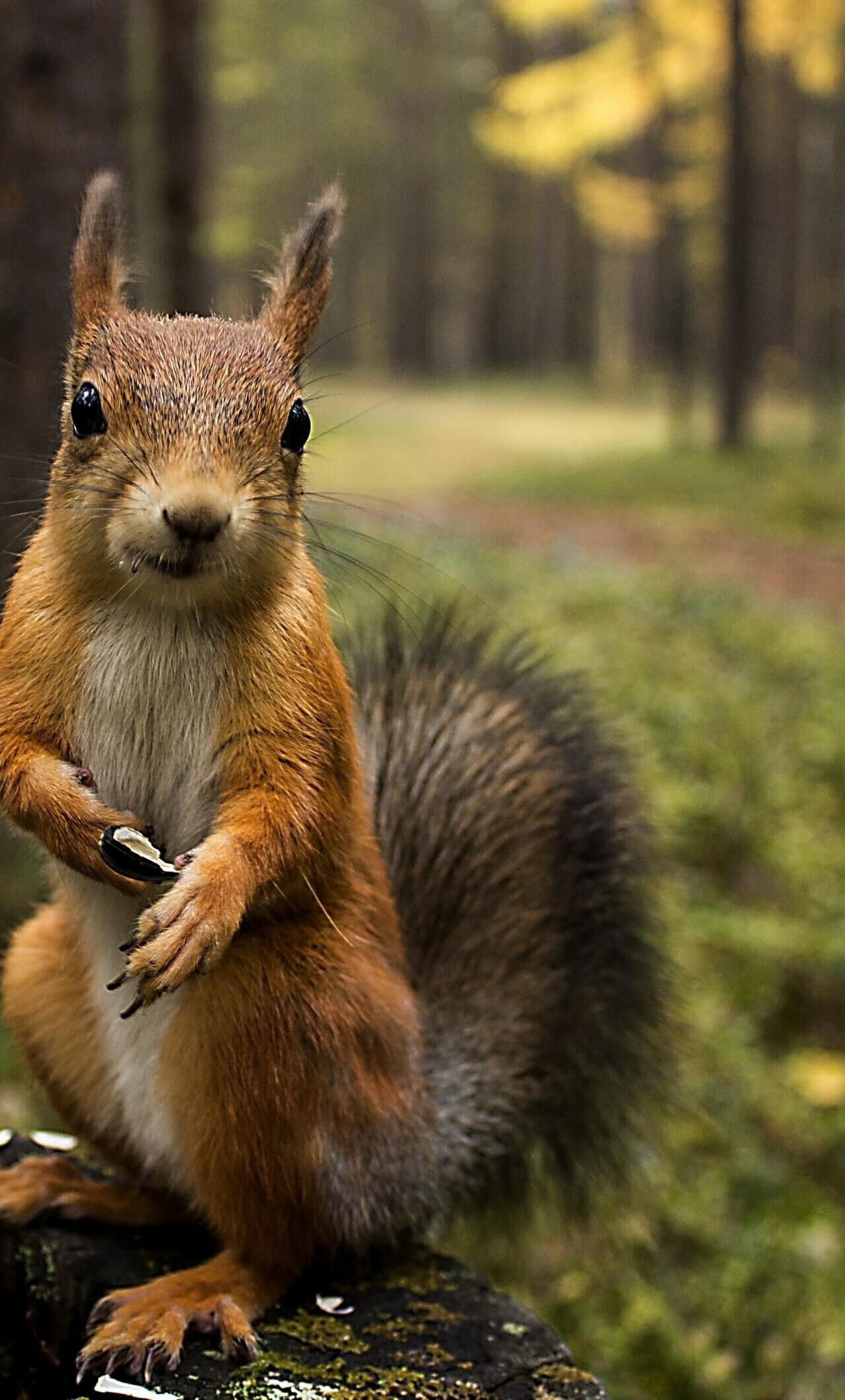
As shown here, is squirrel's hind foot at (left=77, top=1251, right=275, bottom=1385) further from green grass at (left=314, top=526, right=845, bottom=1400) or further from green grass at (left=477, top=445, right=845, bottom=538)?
green grass at (left=477, top=445, right=845, bottom=538)

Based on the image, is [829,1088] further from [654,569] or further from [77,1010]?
[654,569]

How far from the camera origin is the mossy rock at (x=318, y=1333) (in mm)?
1587

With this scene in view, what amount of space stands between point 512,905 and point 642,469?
11425 millimetres

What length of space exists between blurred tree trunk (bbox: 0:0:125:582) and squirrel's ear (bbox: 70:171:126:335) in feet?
6.27

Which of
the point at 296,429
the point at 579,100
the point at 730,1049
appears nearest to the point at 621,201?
the point at 579,100

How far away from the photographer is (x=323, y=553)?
1.67m

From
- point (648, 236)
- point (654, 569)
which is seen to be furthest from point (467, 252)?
point (654, 569)

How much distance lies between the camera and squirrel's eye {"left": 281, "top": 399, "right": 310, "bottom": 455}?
1.42 m

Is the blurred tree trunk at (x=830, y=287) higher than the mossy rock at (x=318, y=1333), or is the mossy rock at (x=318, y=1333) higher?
the blurred tree trunk at (x=830, y=287)

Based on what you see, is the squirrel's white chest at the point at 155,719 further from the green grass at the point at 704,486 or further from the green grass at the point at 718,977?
the green grass at the point at 704,486

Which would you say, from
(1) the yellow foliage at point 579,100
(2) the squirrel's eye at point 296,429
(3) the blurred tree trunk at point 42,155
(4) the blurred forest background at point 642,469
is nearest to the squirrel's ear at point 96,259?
(4) the blurred forest background at point 642,469

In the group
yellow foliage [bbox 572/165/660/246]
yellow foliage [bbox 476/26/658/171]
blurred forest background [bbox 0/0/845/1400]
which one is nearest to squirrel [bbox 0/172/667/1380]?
blurred forest background [bbox 0/0/845/1400]

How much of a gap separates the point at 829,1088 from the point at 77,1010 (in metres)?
2.17

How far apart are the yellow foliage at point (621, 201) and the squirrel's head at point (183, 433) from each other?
20165 millimetres
